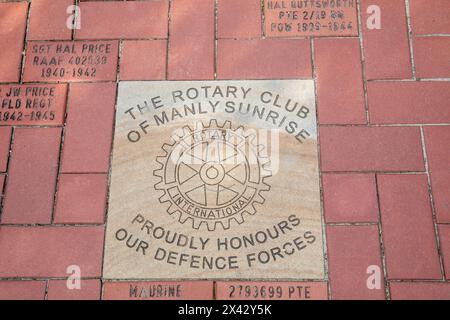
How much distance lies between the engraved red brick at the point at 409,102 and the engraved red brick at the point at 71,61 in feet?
3.64

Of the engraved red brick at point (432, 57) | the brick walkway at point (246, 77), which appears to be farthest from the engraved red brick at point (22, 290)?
the engraved red brick at point (432, 57)

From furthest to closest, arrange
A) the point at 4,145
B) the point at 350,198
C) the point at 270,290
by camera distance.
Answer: the point at 4,145 < the point at 350,198 < the point at 270,290

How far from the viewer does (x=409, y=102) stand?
1977mm

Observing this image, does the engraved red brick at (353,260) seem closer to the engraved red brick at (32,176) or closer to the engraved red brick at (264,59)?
the engraved red brick at (264,59)

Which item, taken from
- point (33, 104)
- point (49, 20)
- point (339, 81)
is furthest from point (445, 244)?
point (49, 20)

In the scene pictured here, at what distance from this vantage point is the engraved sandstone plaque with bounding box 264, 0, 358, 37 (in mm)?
2098

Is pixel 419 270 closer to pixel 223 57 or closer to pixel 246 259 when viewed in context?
pixel 246 259

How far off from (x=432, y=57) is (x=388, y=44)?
0.19m

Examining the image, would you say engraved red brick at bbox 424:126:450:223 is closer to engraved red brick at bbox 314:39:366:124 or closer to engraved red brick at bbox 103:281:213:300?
engraved red brick at bbox 314:39:366:124

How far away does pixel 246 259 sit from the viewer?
1787mm

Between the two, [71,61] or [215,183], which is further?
[71,61]

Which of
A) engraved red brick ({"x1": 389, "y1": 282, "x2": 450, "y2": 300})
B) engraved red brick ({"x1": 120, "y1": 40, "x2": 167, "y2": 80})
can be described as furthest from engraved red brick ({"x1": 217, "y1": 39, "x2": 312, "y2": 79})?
engraved red brick ({"x1": 389, "y1": 282, "x2": 450, "y2": 300})

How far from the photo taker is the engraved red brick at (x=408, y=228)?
1.78 meters

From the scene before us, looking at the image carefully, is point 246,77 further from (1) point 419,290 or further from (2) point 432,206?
(1) point 419,290
